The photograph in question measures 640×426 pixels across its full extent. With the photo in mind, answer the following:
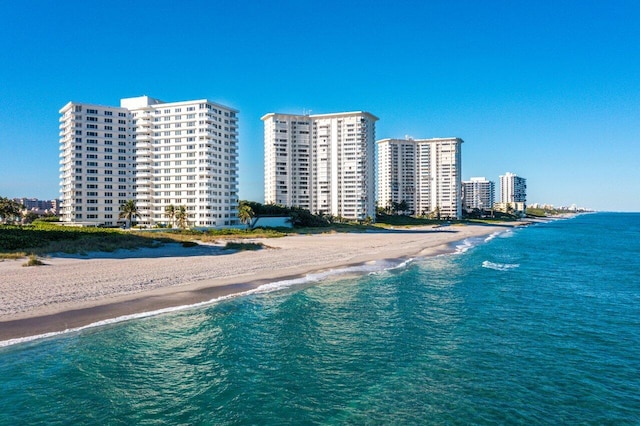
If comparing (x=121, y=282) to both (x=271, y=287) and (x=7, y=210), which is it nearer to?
(x=271, y=287)

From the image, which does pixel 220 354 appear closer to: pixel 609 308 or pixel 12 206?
pixel 609 308

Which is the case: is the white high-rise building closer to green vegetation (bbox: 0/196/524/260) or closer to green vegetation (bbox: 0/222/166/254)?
green vegetation (bbox: 0/196/524/260)

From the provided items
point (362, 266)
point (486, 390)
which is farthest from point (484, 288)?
point (486, 390)

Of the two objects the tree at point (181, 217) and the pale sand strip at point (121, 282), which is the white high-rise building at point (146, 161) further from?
the pale sand strip at point (121, 282)

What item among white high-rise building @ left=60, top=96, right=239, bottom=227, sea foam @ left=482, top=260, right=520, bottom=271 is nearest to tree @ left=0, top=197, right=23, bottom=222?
white high-rise building @ left=60, top=96, right=239, bottom=227

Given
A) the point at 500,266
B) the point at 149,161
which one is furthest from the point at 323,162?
the point at 500,266
